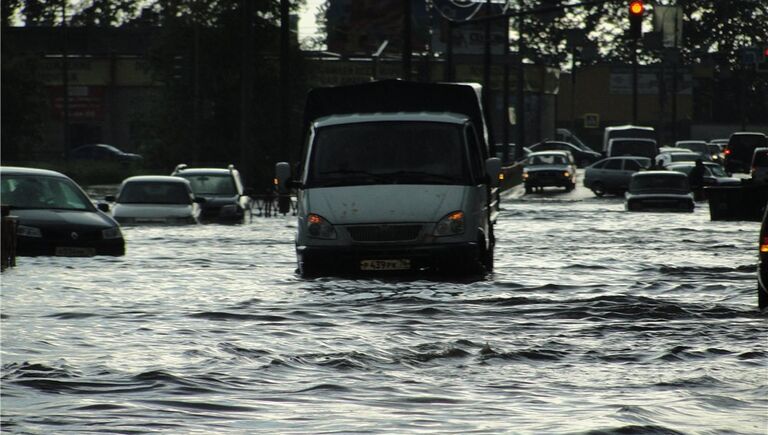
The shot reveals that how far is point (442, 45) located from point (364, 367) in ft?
310

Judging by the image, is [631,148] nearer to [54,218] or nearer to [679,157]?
[679,157]

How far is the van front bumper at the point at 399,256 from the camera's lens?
800 inches

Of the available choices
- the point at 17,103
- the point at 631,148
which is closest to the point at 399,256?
the point at 631,148

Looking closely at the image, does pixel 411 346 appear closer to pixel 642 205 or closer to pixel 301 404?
pixel 301 404

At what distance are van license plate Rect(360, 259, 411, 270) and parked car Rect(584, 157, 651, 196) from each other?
46.2 m

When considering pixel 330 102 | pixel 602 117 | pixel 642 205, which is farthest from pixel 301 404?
pixel 602 117

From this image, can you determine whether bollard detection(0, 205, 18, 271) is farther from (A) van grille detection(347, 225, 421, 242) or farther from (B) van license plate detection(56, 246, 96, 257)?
(A) van grille detection(347, 225, 421, 242)

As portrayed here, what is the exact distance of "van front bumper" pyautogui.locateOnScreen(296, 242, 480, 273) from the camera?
2031cm

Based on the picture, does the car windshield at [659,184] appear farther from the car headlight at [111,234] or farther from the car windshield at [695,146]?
the car windshield at [695,146]

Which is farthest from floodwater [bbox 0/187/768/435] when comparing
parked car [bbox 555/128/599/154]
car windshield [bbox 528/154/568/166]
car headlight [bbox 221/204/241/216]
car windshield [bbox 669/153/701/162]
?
parked car [bbox 555/128/599/154]

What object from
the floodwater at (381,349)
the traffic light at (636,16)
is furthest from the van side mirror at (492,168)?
the traffic light at (636,16)

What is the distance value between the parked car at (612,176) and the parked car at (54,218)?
41744 mm

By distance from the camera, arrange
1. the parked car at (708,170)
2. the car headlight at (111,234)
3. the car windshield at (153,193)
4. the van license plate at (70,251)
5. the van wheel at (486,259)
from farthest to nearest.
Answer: the parked car at (708,170) < the car windshield at (153,193) < the car headlight at (111,234) < the van license plate at (70,251) < the van wheel at (486,259)

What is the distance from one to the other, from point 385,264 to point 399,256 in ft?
0.62
